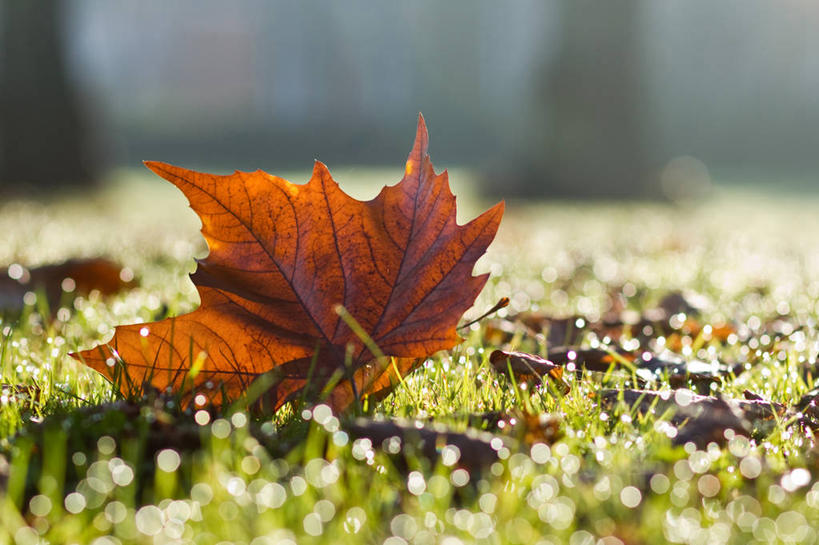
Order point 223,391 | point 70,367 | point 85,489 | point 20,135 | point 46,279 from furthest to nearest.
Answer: point 20,135, point 46,279, point 70,367, point 223,391, point 85,489

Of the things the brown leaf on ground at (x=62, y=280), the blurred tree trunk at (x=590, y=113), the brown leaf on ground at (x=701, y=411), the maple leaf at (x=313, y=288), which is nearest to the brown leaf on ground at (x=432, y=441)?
the maple leaf at (x=313, y=288)

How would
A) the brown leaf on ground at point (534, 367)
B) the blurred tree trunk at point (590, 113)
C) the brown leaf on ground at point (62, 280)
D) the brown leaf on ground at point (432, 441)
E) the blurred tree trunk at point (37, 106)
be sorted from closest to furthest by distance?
the brown leaf on ground at point (432, 441), the brown leaf on ground at point (534, 367), the brown leaf on ground at point (62, 280), the blurred tree trunk at point (37, 106), the blurred tree trunk at point (590, 113)

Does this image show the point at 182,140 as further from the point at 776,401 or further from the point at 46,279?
the point at 776,401

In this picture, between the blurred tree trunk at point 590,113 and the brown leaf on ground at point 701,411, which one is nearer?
the brown leaf on ground at point 701,411

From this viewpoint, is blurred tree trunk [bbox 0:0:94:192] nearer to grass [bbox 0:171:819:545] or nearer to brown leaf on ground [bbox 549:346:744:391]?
grass [bbox 0:171:819:545]

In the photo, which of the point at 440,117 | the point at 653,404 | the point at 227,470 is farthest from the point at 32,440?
the point at 440,117

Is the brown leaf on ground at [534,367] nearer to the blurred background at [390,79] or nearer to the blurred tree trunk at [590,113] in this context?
the blurred tree trunk at [590,113]
